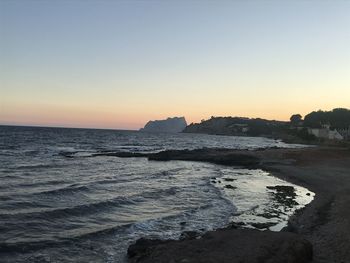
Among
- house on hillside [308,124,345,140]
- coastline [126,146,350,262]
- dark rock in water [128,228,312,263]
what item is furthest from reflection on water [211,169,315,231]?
house on hillside [308,124,345,140]

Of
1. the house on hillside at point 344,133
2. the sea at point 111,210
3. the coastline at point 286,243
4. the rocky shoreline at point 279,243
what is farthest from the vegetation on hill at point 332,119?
the rocky shoreline at point 279,243

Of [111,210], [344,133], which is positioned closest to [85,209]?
[111,210]

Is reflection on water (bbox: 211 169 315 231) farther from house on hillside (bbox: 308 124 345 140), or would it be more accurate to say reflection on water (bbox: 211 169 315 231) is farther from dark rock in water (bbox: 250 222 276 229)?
house on hillside (bbox: 308 124 345 140)

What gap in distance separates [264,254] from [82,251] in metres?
6.29

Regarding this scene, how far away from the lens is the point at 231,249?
1181 centimetres

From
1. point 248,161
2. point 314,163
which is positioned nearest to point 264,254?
point 314,163

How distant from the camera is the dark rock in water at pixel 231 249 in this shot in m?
11.2

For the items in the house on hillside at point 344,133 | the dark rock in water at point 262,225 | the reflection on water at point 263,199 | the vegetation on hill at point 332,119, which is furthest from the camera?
the vegetation on hill at point 332,119

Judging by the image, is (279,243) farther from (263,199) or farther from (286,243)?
(263,199)

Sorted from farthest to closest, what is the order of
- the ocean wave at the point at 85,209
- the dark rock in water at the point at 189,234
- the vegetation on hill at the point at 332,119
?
1. the vegetation on hill at the point at 332,119
2. the ocean wave at the point at 85,209
3. the dark rock in water at the point at 189,234

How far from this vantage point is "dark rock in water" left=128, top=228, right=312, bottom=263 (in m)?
11.2

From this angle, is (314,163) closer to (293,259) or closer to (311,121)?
(293,259)

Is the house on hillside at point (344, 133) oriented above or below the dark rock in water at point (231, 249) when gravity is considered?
above

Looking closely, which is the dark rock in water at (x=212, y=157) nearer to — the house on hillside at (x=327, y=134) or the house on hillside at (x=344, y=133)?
the house on hillside at (x=327, y=134)
